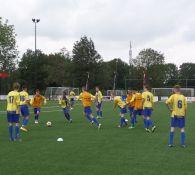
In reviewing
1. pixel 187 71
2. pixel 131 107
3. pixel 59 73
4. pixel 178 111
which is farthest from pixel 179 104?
pixel 187 71

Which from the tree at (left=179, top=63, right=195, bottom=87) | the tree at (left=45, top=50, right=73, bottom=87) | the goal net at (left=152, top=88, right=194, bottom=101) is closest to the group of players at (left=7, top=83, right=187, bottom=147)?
the goal net at (left=152, top=88, right=194, bottom=101)

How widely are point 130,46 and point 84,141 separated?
91.5 meters

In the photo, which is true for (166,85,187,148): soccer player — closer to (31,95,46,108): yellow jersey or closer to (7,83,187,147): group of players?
(7,83,187,147): group of players

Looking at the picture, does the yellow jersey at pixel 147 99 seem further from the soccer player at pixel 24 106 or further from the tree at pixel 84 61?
the tree at pixel 84 61

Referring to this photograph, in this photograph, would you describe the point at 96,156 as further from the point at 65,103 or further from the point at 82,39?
the point at 82,39

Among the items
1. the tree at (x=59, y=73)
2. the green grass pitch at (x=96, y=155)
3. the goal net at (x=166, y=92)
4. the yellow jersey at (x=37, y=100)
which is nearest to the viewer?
the green grass pitch at (x=96, y=155)

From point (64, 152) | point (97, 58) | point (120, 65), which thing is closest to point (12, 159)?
point (64, 152)

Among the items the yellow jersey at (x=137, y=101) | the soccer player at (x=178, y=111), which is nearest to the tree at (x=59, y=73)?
the yellow jersey at (x=137, y=101)

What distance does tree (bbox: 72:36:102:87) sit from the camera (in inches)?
3664

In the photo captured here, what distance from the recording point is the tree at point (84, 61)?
93062mm

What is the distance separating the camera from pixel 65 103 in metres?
26.0

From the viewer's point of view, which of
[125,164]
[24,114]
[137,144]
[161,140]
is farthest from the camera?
[24,114]

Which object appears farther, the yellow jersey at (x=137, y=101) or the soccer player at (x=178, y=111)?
the yellow jersey at (x=137, y=101)

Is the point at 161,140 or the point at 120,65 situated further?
the point at 120,65
